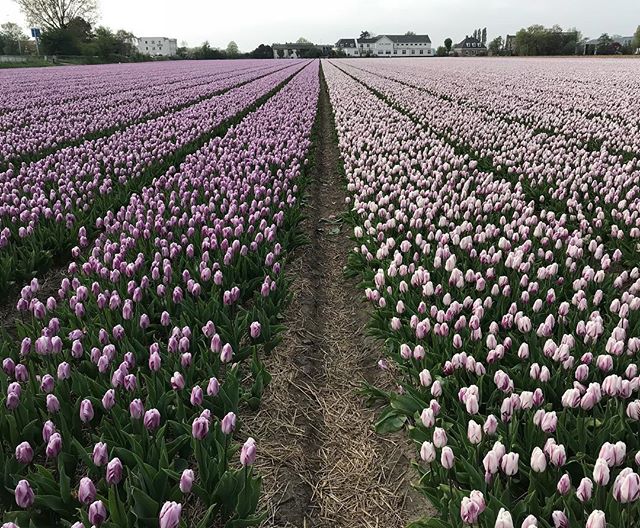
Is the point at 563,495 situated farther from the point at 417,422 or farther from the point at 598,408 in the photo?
the point at 417,422

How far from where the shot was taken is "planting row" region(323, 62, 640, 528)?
2184 mm

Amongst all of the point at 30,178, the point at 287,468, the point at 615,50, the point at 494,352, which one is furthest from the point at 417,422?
the point at 615,50

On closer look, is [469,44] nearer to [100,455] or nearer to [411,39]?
[411,39]

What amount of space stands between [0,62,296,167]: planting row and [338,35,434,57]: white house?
15328cm

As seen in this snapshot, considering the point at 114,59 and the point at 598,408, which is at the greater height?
the point at 114,59

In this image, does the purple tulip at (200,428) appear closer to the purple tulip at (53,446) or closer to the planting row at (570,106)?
the purple tulip at (53,446)

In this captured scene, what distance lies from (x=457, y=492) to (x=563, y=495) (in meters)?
0.44

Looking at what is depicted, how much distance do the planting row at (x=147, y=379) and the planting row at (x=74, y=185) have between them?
474 mm

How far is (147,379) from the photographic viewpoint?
284 cm

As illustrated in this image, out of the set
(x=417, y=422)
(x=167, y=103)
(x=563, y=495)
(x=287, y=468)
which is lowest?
(x=287, y=468)

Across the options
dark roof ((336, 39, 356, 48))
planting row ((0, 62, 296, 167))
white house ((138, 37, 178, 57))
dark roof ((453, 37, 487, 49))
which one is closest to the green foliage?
dark roof ((453, 37, 487, 49))

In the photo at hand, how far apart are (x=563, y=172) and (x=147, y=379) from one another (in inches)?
274

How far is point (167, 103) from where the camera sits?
17406mm

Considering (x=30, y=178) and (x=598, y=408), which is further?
(x=30, y=178)
